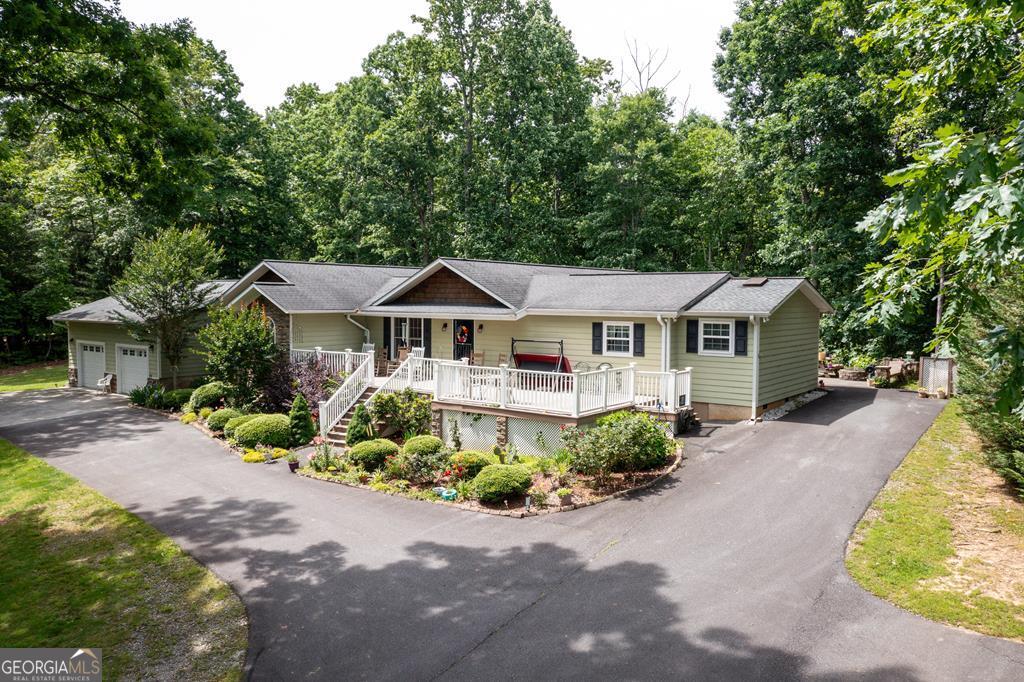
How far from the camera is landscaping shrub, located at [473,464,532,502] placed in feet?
39.4

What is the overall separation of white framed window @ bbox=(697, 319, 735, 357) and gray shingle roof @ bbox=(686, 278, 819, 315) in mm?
515

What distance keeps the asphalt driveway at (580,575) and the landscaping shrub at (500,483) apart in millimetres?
554

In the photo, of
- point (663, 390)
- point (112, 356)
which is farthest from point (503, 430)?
point (112, 356)

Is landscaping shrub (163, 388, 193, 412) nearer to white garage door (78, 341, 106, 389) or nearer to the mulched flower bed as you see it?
white garage door (78, 341, 106, 389)

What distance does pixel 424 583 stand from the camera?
29.0 ft

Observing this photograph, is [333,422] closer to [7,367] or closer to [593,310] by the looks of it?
[593,310]

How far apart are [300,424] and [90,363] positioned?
698 inches

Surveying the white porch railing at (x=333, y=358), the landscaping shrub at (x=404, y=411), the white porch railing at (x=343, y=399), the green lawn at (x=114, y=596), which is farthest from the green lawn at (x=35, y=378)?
the landscaping shrub at (x=404, y=411)

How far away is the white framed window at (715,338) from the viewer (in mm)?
18094

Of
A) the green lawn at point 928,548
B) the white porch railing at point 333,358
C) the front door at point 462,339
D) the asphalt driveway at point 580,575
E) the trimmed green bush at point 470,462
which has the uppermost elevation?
the front door at point 462,339

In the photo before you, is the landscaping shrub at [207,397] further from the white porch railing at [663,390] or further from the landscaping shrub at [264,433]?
the white porch railing at [663,390]

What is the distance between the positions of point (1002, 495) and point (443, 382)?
12.7 metres

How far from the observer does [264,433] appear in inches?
677

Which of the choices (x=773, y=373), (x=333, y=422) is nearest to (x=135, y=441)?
(x=333, y=422)
